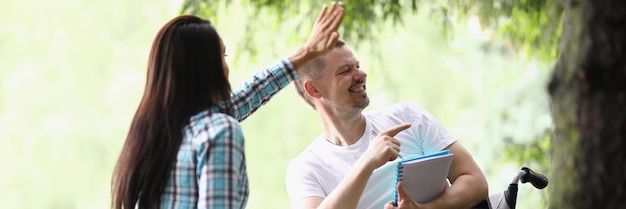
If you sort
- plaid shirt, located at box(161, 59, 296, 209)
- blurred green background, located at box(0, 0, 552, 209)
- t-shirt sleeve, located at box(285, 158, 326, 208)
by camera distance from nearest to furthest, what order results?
plaid shirt, located at box(161, 59, 296, 209), t-shirt sleeve, located at box(285, 158, 326, 208), blurred green background, located at box(0, 0, 552, 209)

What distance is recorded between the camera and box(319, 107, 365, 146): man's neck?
320cm

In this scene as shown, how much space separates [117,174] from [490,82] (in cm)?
1145

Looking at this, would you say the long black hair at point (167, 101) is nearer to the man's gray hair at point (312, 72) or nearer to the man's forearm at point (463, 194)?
the man's forearm at point (463, 194)

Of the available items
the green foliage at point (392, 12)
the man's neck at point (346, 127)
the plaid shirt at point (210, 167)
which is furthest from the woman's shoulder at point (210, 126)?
the green foliage at point (392, 12)

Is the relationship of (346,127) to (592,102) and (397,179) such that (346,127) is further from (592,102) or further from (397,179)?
(592,102)

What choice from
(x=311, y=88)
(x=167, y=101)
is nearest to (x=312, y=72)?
(x=311, y=88)

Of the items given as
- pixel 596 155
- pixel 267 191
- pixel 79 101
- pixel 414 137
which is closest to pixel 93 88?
pixel 79 101

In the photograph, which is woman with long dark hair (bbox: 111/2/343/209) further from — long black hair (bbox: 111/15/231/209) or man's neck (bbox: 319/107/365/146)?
man's neck (bbox: 319/107/365/146)

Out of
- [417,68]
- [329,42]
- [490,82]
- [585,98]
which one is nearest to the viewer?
[585,98]

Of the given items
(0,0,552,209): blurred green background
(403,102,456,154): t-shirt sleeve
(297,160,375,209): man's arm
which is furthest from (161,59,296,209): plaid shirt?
(0,0,552,209): blurred green background

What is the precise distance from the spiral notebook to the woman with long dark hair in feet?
2.09

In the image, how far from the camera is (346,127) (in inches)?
126

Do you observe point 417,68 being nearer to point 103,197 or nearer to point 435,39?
point 435,39

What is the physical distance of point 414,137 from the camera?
315cm
